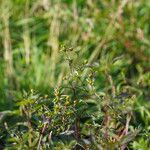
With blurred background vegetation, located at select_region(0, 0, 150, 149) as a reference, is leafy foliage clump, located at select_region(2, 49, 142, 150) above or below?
below

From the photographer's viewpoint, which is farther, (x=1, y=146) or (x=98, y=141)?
(x=1, y=146)

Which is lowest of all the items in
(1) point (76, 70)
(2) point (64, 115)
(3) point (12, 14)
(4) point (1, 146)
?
(4) point (1, 146)

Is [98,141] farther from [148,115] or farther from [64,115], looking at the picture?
[148,115]

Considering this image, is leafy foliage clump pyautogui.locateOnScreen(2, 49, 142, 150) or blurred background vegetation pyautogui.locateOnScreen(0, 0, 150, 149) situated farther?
blurred background vegetation pyautogui.locateOnScreen(0, 0, 150, 149)

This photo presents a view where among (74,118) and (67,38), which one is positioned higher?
(67,38)

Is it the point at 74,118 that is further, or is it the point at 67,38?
the point at 67,38

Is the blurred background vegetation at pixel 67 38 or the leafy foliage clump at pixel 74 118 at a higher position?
the blurred background vegetation at pixel 67 38

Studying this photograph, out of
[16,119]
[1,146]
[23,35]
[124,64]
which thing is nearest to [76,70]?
[1,146]

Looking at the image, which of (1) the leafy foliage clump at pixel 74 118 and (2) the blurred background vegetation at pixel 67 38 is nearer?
(1) the leafy foliage clump at pixel 74 118
